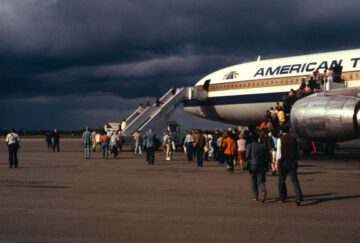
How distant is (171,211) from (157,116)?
2861 centimetres

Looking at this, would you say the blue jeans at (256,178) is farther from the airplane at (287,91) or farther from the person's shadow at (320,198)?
the airplane at (287,91)

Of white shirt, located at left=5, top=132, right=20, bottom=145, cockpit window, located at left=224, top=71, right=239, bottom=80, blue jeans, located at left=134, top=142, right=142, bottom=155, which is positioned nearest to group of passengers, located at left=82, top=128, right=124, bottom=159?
blue jeans, located at left=134, top=142, right=142, bottom=155

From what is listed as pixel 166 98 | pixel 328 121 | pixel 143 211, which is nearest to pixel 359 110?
pixel 328 121

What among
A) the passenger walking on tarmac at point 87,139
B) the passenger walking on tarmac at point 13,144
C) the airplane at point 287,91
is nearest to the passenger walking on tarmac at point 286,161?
the airplane at point 287,91

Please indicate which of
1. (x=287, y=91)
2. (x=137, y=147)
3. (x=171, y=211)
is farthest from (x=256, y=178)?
(x=137, y=147)

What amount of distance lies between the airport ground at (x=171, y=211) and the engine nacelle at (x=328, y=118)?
1600 millimetres

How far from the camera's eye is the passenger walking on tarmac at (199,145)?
24130 millimetres

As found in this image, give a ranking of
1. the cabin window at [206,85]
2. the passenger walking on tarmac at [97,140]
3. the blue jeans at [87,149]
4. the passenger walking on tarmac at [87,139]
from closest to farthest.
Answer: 1. the passenger walking on tarmac at [87,139]
2. the blue jeans at [87,149]
3. the cabin window at [206,85]
4. the passenger walking on tarmac at [97,140]

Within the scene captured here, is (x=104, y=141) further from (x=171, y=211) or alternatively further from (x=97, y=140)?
(x=171, y=211)

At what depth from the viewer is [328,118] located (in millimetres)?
15398

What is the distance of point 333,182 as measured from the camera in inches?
657

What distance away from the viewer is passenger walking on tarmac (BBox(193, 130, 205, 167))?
24130 mm

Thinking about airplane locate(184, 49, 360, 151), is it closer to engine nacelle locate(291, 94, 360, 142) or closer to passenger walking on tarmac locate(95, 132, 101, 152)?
engine nacelle locate(291, 94, 360, 142)

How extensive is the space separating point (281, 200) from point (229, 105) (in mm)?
22209
